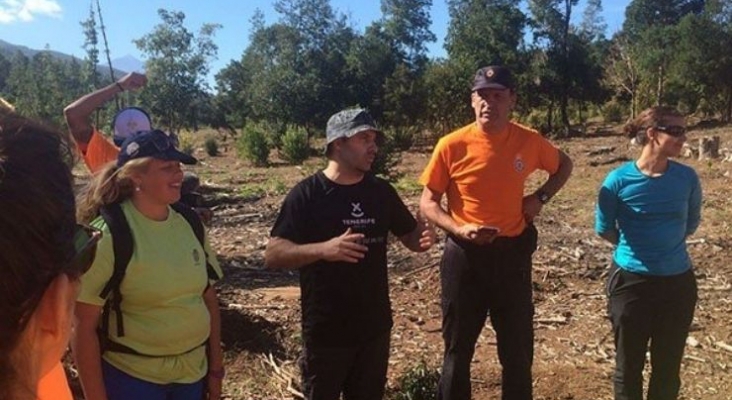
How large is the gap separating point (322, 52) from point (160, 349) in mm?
37779

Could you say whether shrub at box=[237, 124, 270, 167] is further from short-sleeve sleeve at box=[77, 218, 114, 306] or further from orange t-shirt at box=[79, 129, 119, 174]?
short-sleeve sleeve at box=[77, 218, 114, 306]

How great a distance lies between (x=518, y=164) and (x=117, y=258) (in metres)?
2.32

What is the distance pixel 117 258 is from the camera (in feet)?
8.35

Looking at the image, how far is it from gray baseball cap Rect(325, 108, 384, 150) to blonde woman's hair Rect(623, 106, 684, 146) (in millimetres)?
1548

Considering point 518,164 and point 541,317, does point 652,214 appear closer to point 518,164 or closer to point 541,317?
point 518,164

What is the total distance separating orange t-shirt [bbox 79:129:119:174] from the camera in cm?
388

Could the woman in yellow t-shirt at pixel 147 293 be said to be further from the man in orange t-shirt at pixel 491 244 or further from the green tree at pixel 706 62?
the green tree at pixel 706 62

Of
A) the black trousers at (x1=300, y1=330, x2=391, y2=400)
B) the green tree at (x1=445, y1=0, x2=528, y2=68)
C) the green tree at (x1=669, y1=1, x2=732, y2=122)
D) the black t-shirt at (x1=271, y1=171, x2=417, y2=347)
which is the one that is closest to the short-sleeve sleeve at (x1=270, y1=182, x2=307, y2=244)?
the black t-shirt at (x1=271, y1=171, x2=417, y2=347)

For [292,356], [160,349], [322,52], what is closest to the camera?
[160,349]

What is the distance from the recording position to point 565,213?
11547 mm

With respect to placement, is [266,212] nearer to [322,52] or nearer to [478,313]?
[478,313]

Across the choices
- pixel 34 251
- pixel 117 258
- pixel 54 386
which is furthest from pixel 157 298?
pixel 34 251

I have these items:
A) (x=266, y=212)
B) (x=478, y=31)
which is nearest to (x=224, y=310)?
(x=266, y=212)

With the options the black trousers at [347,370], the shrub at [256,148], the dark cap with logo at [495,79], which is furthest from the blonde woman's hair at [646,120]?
the shrub at [256,148]
